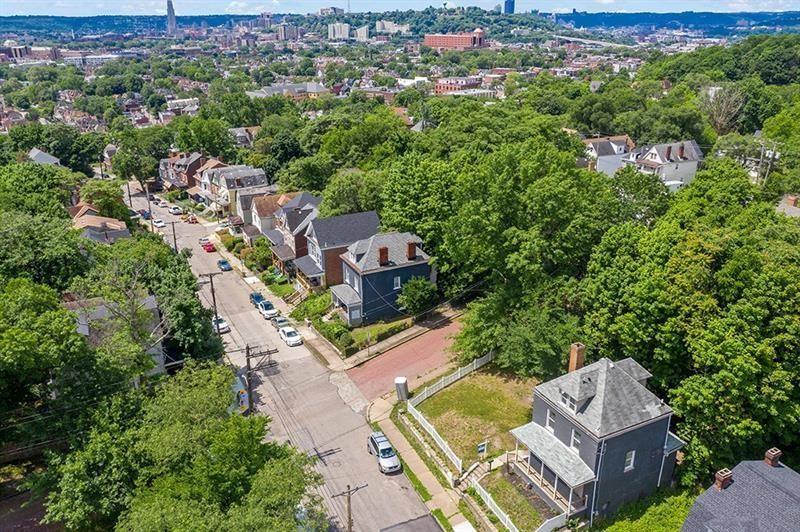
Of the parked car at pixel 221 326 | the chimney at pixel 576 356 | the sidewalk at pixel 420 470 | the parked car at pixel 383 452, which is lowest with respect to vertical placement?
the parked car at pixel 221 326

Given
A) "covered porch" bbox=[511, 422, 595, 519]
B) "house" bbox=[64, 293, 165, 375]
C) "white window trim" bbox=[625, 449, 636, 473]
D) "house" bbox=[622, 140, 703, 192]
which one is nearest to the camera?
"covered porch" bbox=[511, 422, 595, 519]

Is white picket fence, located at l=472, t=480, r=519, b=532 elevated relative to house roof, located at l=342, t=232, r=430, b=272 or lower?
lower

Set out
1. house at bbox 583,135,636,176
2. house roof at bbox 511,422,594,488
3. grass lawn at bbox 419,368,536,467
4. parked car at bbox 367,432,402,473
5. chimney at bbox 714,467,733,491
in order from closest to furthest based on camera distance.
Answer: chimney at bbox 714,467,733,491 → house roof at bbox 511,422,594,488 → parked car at bbox 367,432,402,473 → grass lawn at bbox 419,368,536,467 → house at bbox 583,135,636,176

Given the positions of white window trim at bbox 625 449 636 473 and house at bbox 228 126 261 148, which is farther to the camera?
house at bbox 228 126 261 148

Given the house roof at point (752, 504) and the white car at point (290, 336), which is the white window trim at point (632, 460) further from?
the white car at point (290, 336)

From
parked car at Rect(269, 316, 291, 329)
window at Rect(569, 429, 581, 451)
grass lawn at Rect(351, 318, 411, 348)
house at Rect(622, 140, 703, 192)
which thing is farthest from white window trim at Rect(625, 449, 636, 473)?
house at Rect(622, 140, 703, 192)

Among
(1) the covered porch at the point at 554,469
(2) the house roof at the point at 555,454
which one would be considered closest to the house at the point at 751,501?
(1) the covered porch at the point at 554,469

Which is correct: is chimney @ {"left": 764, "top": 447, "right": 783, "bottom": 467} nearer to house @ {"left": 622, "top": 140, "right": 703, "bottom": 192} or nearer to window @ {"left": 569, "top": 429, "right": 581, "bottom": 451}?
window @ {"left": 569, "top": 429, "right": 581, "bottom": 451}

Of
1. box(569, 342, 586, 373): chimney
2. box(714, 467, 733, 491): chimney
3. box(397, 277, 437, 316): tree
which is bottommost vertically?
box(397, 277, 437, 316): tree

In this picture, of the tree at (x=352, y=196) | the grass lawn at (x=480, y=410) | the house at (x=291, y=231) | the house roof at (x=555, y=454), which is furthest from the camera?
the tree at (x=352, y=196)
